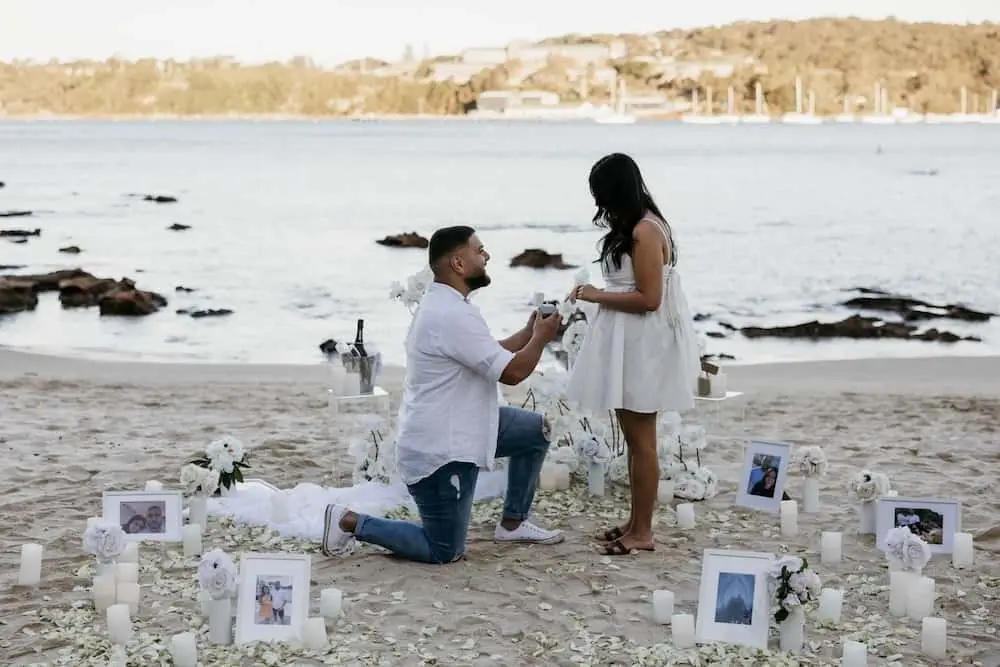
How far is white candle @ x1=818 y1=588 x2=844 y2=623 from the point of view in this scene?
16.3 feet

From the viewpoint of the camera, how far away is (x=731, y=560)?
4.90 meters

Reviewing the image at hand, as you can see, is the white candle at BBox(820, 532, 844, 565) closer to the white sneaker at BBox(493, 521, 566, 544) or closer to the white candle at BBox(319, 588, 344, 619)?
the white sneaker at BBox(493, 521, 566, 544)

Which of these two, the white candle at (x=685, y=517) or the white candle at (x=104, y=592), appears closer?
the white candle at (x=104, y=592)

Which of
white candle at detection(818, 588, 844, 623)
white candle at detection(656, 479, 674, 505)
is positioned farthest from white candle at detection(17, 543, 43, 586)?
white candle at detection(818, 588, 844, 623)

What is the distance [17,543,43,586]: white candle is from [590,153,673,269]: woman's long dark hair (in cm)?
283

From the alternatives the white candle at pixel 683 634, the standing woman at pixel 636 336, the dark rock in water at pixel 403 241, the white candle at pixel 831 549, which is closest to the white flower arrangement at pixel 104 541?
the standing woman at pixel 636 336

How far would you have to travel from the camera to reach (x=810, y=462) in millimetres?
6598

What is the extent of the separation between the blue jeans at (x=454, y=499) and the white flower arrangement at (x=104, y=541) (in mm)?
1060

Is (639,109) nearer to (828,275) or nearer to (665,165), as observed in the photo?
(665,165)

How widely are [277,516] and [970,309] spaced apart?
633 inches

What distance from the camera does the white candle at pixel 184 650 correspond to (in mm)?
4465

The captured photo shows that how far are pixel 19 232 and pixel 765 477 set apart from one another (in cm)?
3175

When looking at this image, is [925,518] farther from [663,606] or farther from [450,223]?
[450,223]

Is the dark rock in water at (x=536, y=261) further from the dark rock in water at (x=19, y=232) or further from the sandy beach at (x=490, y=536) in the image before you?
the sandy beach at (x=490, y=536)
